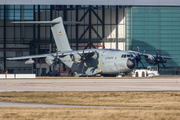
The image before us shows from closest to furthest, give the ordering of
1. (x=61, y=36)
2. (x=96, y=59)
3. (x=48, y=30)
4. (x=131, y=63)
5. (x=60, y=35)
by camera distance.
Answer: (x=131, y=63) → (x=96, y=59) → (x=61, y=36) → (x=60, y=35) → (x=48, y=30)

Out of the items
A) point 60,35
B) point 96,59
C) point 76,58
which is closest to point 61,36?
point 60,35

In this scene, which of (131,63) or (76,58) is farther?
(76,58)

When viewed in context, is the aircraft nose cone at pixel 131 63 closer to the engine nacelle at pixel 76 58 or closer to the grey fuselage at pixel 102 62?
the grey fuselage at pixel 102 62

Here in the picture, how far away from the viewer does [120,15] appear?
78.0 metres

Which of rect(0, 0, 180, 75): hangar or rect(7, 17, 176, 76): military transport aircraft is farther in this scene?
rect(0, 0, 180, 75): hangar

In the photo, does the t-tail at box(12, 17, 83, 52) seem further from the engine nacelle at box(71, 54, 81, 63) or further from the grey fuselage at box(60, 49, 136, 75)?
the engine nacelle at box(71, 54, 81, 63)

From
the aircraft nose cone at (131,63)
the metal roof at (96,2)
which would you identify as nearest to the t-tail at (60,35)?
the metal roof at (96,2)

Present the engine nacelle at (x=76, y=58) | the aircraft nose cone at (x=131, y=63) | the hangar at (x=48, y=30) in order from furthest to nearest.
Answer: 1. the hangar at (x=48, y=30)
2. the engine nacelle at (x=76, y=58)
3. the aircraft nose cone at (x=131, y=63)

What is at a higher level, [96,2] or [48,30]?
[96,2]

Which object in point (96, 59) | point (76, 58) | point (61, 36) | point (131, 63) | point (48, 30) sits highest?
point (48, 30)

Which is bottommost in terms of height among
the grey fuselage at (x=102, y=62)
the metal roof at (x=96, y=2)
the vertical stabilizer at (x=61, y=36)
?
the grey fuselage at (x=102, y=62)

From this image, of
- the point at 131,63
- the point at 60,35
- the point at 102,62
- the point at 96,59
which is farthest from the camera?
the point at 60,35

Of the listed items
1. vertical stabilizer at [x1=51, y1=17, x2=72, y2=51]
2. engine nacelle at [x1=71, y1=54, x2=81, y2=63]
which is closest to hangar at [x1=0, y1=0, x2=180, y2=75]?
vertical stabilizer at [x1=51, y1=17, x2=72, y2=51]

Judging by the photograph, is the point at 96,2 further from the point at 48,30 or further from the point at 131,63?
the point at 131,63
